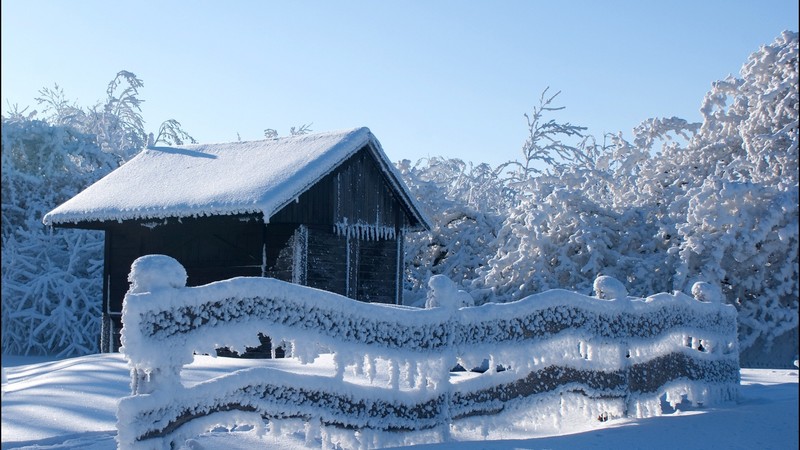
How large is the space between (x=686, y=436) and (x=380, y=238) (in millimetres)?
11615

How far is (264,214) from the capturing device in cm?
1373

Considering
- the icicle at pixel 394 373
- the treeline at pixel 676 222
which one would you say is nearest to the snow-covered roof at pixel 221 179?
the treeline at pixel 676 222

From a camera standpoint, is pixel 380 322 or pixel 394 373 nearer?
pixel 380 322

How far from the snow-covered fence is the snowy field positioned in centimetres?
25

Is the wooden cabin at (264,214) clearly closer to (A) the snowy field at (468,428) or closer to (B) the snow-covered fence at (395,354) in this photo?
(A) the snowy field at (468,428)

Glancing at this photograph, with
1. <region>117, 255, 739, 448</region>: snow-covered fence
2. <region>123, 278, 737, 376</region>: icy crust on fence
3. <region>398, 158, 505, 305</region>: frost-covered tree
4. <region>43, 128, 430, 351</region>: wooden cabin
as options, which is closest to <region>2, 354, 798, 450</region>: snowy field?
<region>117, 255, 739, 448</region>: snow-covered fence

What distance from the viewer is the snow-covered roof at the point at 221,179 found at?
571 inches

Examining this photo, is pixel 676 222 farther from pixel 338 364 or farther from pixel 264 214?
pixel 338 364

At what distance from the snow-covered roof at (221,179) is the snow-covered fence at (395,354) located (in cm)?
629

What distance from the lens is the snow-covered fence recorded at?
218 inches

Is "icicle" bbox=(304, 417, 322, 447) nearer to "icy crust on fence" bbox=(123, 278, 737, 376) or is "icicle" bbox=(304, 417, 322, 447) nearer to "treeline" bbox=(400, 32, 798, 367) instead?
"icy crust on fence" bbox=(123, 278, 737, 376)

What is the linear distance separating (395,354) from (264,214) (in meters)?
7.63

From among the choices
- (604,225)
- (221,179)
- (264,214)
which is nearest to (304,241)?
(221,179)

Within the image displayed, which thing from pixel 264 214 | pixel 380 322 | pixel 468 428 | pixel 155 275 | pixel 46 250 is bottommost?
pixel 468 428
